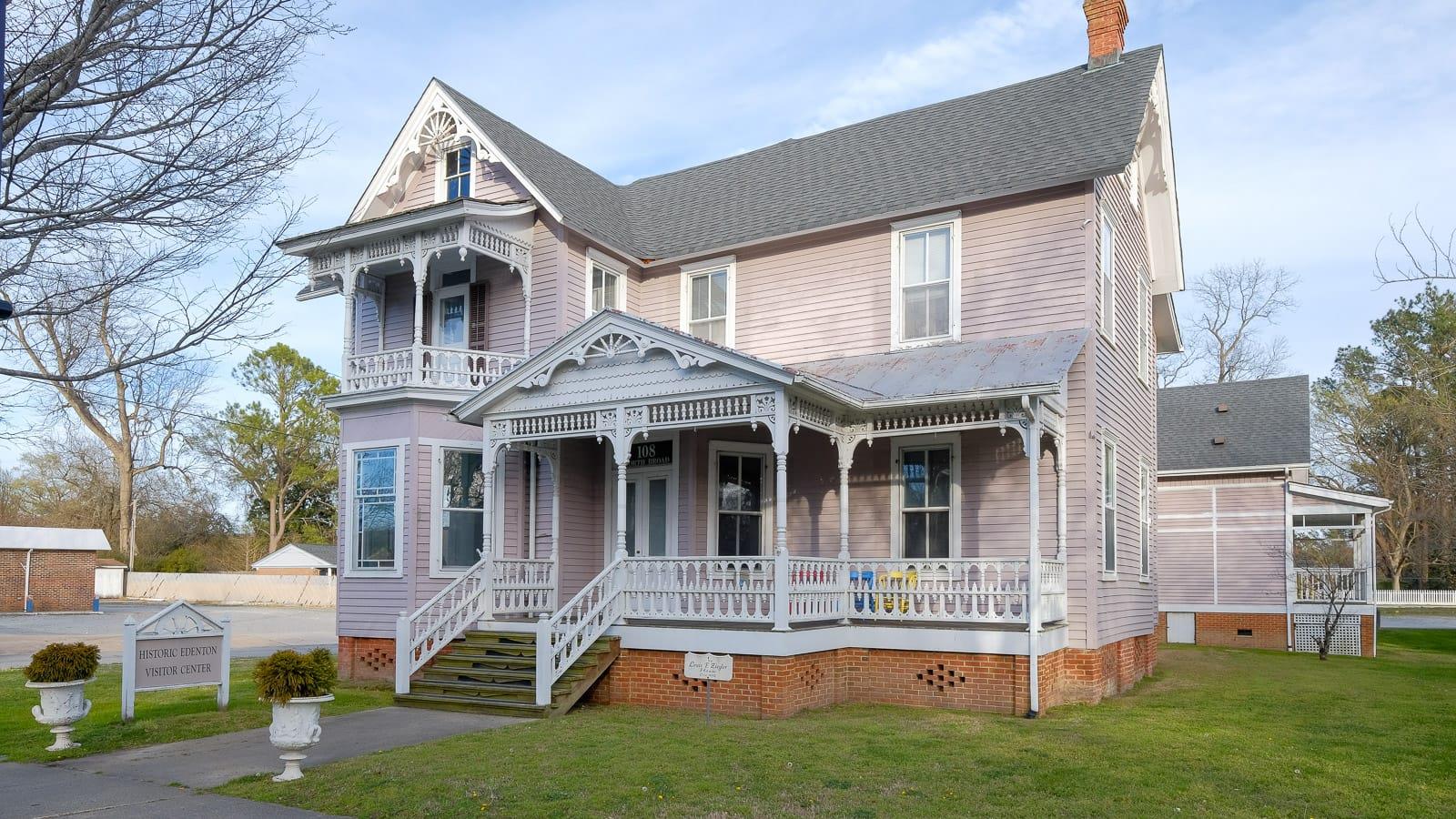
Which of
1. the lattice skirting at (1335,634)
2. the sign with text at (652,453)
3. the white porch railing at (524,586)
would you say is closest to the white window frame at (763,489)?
the sign with text at (652,453)

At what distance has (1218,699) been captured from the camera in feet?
51.3

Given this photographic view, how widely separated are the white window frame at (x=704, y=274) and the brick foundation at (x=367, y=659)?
7141 mm

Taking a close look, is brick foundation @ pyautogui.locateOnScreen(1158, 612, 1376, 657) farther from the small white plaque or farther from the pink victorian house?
the small white plaque

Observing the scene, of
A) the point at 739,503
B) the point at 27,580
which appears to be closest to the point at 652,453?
the point at 739,503

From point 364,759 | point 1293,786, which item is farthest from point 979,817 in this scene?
point 364,759

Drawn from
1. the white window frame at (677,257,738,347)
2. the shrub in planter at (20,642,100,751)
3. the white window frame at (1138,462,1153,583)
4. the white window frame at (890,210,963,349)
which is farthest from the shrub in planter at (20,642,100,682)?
the white window frame at (1138,462,1153,583)

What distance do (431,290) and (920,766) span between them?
13171 millimetres

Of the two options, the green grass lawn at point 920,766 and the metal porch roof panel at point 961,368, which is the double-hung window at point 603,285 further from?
the green grass lawn at point 920,766

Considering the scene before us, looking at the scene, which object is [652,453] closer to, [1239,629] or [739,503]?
[739,503]

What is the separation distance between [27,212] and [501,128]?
1289 centimetres

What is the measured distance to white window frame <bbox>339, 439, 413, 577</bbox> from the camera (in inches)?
680

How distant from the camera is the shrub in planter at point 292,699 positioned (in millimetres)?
9594

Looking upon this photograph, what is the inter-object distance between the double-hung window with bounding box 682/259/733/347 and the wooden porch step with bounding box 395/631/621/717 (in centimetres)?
647

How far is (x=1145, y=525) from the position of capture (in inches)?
791
